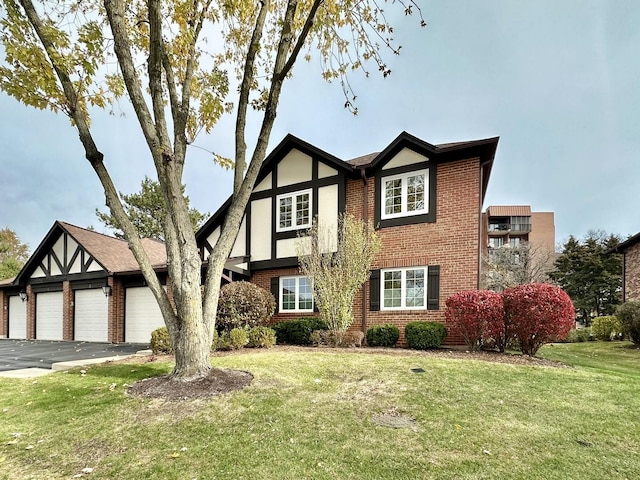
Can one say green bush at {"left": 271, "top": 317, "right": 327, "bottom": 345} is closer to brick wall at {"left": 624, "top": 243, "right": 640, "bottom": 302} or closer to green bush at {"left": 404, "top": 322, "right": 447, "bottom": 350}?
green bush at {"left": 404, "top": 322, "right": 447, "bottom": 350}

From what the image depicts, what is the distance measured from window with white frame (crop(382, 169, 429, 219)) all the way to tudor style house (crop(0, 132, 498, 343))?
0.10ft

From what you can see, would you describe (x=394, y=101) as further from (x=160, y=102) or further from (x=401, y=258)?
(x=160, y=102)

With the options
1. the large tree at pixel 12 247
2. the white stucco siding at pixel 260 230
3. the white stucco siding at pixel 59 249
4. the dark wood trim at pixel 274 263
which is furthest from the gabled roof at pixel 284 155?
the large tree at pixel 12 247

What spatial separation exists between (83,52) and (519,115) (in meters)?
16.7

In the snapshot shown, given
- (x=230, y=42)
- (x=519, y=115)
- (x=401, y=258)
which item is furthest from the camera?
(x=519, y=115)

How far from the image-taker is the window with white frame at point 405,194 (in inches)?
428

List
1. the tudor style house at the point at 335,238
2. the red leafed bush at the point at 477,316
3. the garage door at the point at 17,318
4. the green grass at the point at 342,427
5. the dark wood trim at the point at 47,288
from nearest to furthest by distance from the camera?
the green grass at the point at 342,427, the red leafed bush at the point at 477,316, the tudor style house at the point at 335,238, the dark wood trim at the point at 47,288, the garage door at the point at 17,318

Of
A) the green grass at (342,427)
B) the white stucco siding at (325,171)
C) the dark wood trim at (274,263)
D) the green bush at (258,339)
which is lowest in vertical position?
the green bush at (258,339)

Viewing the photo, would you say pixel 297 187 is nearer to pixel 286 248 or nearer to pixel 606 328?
pixel 286 248

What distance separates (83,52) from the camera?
6.31 metres

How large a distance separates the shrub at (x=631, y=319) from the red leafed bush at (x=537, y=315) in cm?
652

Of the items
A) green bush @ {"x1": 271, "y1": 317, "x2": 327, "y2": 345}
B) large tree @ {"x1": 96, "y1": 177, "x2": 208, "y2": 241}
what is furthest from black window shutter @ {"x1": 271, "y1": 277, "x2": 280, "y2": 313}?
large tree @ {"x1": 96, "y1": 177, "x2": 208, "y2": 241}

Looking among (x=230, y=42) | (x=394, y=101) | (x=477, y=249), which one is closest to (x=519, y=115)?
(x=394, y=101)

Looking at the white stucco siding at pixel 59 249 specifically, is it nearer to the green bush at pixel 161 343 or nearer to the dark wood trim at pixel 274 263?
the dark wood trim at pixel 274 263
